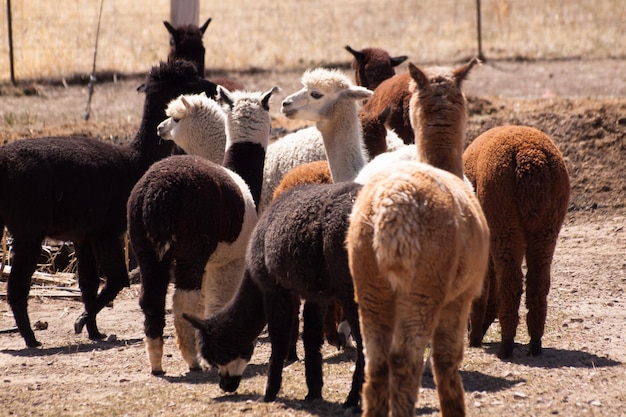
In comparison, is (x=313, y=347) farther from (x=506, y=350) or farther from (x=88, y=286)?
(x=88, y=286)

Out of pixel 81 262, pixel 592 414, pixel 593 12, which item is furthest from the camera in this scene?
pixel 593 12

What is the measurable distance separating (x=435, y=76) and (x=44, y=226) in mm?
3591

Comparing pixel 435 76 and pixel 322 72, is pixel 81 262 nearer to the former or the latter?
pixel 322 72

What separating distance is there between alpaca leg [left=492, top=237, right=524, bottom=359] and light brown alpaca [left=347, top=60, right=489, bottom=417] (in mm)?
1846

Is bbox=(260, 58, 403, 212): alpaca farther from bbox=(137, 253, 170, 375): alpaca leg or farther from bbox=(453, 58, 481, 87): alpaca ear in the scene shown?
bbox=(453, 58, 481, 87): alpaca ear

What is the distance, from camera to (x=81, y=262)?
9.14m

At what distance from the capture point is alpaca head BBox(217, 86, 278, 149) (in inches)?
340

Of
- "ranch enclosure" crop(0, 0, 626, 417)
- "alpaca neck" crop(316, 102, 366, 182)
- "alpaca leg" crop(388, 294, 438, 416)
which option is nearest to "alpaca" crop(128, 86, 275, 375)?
"ranch enclosure" crop(0, 0, 626, 417)

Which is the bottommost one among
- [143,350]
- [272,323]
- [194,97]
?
[143,350]

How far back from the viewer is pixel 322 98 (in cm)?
894

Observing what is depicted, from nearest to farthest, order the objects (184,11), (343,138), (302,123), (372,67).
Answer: (343,138) < (372,67) < (302,123) < (184,11)

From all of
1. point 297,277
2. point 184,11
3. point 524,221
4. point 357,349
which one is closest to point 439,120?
point 524,221

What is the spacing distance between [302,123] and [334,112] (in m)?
5.68

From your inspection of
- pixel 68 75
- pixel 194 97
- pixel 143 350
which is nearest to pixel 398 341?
pixel 143 350
